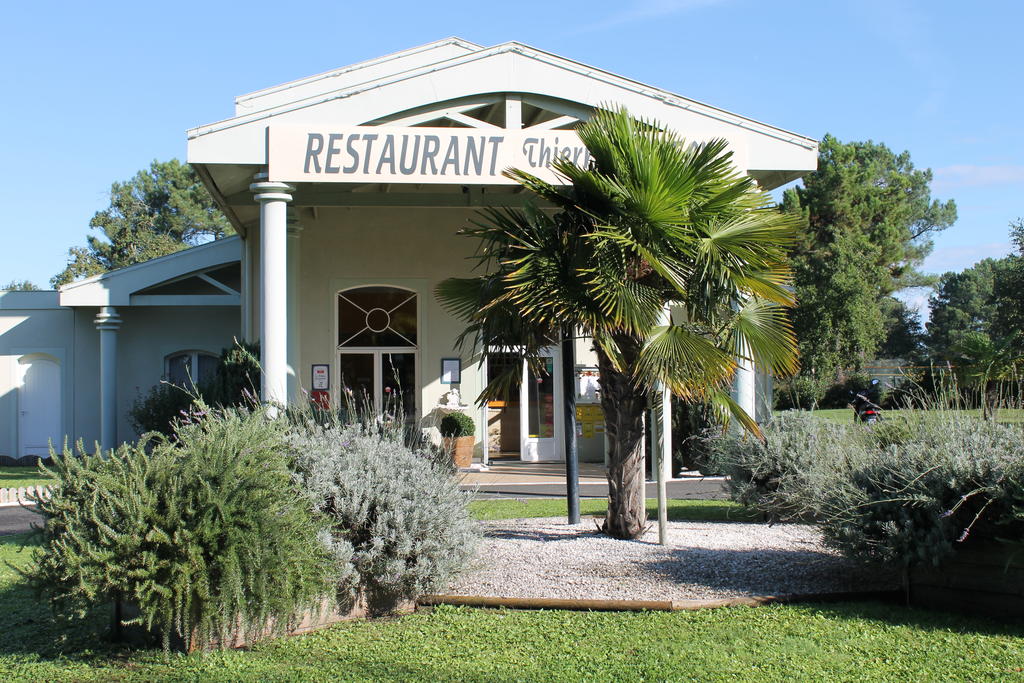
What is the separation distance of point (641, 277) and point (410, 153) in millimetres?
4259

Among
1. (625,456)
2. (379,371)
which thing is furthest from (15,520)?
(625,456)

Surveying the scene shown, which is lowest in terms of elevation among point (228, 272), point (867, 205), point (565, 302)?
point (565, 302)

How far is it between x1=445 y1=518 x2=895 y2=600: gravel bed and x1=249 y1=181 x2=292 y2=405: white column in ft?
12.5

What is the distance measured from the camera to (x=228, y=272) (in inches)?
748

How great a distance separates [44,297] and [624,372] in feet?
51.0

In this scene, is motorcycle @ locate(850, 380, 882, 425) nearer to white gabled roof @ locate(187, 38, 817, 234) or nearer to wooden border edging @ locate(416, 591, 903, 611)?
wooden border edging @ locate(416, 591, 903, 611)

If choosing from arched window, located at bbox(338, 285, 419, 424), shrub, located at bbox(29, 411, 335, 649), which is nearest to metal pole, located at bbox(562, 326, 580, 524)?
shrub, located at bbox(29, 411, 335, 649)

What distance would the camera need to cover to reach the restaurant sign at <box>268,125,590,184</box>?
1084cm

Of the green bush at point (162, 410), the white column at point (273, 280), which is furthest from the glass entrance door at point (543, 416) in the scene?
the white column at point (273, 280)

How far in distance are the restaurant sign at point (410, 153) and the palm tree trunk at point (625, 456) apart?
12.9ft

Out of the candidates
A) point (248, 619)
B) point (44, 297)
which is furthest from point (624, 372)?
point (44, 297)

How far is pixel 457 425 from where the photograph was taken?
15.8 m

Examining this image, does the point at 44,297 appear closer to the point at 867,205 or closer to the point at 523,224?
the point at 523,224

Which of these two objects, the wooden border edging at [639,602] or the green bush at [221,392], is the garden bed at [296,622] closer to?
the wooden border edging at [639,602]
